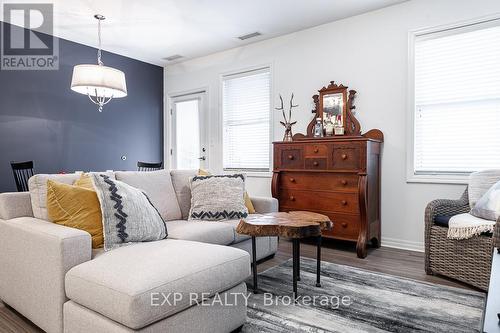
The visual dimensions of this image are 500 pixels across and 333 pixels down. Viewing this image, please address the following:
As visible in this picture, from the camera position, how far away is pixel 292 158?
12.3 ft

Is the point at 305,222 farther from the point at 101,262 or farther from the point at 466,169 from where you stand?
the point at 466,169

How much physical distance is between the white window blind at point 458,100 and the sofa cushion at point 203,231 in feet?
7.16

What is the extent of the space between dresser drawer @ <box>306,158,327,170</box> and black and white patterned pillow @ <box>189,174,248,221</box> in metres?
0.95

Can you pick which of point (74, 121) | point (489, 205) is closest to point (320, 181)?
point (489, 205)

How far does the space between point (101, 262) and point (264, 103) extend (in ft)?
11.4

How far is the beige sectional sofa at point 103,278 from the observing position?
1362 millimetres

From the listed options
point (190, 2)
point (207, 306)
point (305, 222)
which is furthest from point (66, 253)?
point (190, 2)

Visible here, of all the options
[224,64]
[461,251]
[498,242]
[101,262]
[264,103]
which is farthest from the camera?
[224,64]

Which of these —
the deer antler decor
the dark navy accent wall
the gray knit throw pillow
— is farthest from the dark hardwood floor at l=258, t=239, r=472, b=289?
the dark navy accent wall

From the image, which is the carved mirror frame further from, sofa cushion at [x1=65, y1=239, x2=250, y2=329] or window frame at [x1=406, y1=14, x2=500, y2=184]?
sofa cushion at [x1=65, y1=239, x2=250, y2=329]

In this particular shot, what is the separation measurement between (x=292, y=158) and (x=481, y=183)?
177 centimetres

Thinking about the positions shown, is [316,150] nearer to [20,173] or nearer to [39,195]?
[39,195]

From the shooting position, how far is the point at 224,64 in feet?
16.5

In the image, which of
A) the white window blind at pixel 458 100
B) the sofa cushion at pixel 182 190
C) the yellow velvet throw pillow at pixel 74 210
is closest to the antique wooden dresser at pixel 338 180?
the white window blind at pixel 458 100
